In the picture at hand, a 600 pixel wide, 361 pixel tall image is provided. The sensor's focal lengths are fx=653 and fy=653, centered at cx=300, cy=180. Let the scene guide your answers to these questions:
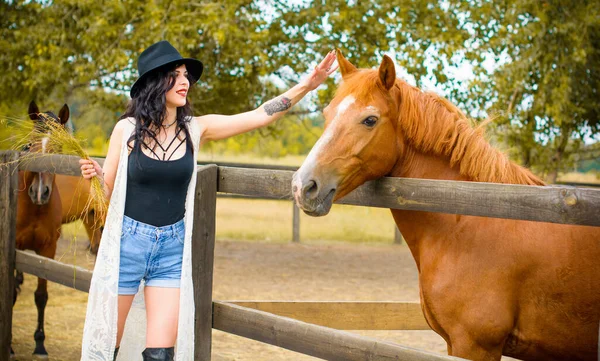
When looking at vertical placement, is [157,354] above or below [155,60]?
below

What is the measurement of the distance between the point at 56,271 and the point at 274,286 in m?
4.59

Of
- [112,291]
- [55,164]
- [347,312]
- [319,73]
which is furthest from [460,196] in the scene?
[55,164]

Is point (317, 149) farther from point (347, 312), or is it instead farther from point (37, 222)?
point (37, 222)

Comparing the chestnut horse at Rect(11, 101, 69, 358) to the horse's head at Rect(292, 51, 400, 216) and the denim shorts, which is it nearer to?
the denim shorts

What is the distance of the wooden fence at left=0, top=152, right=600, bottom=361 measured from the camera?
2441 mm

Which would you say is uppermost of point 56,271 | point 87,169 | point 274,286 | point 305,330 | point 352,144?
point 352,144

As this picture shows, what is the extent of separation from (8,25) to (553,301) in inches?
397

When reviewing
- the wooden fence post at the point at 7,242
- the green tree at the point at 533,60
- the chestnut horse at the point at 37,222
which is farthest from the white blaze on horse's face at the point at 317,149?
the green tree at the point at 533,60

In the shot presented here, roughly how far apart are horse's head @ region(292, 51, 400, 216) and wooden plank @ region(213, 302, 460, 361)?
0.58 m

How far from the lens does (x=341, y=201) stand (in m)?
3.23

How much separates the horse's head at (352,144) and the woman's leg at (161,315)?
31.5 inches

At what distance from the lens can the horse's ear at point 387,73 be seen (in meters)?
3.00

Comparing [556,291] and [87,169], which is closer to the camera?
[556,291]

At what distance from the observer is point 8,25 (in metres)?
10.5
